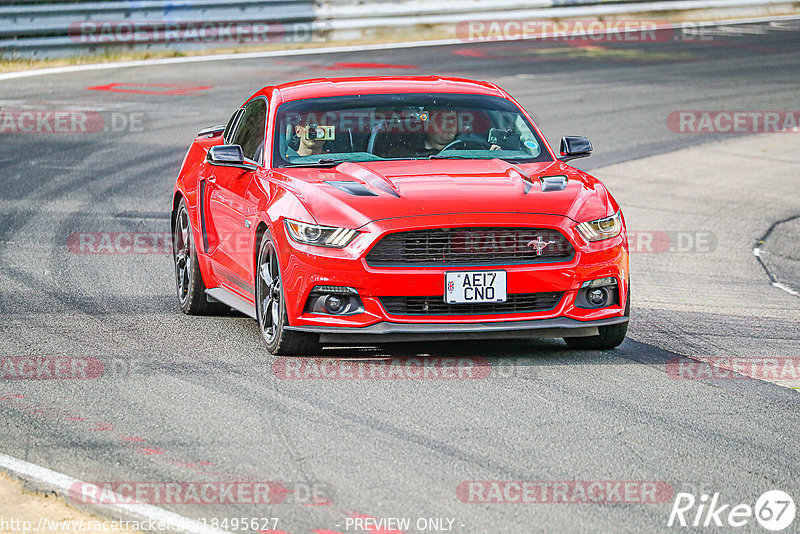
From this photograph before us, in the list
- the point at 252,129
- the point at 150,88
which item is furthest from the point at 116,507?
the point at 150,88

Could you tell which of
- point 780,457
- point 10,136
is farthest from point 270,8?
point 780,457

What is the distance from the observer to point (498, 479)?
5.55 m

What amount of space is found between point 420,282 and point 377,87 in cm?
223

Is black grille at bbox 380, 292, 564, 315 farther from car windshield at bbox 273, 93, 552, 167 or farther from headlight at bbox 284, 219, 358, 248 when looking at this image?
car windshield at bbox 273, 93, 552, 167

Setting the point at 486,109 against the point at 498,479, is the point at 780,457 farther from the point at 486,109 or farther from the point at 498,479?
the point at 486,109

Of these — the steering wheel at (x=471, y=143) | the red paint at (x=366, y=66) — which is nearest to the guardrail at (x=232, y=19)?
the red paint at (x=366, y=66)

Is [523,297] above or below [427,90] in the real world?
below

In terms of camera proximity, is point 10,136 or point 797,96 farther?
point 797,96

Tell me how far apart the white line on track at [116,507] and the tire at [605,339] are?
3.56 metres

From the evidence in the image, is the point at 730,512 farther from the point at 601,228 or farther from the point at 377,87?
the point at 377,87

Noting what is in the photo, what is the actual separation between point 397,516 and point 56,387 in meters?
2.79

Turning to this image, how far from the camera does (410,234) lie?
7520mm

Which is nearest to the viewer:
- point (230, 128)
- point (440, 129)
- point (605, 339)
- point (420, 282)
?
point (420, 282)

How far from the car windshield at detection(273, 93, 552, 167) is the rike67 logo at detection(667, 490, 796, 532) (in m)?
3.91
